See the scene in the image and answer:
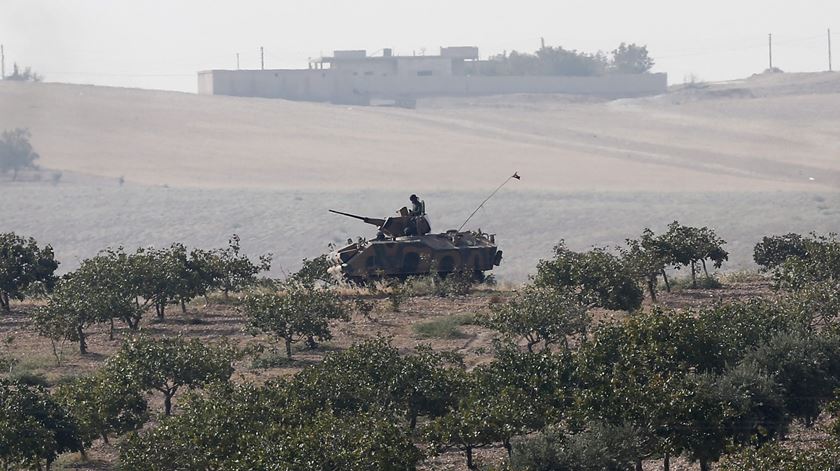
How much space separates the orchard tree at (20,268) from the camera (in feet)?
124

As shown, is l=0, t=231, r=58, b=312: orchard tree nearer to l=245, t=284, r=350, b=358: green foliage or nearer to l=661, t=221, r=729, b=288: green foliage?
l=245, t=284, r=350, b=358: green foliage

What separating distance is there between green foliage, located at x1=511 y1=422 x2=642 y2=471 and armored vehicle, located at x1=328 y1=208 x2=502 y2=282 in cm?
2016

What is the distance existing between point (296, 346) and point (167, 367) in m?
7.29

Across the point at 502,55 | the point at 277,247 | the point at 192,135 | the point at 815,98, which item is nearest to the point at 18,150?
the point at 192,135

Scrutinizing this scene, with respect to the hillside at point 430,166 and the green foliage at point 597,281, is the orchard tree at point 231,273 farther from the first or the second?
the hillside at point 430,166

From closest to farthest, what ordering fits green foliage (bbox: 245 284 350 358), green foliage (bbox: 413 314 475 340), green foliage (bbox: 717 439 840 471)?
1. green foliage (bbox: 717 439 840 471)
2. green foliage (bbox: 245 284 350 358)
3. green foliage (bbox: 413 314 475 340)

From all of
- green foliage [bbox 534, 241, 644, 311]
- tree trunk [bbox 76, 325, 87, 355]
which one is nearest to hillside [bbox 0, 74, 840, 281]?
green foliage [bbox 534, 241, 644, 311]

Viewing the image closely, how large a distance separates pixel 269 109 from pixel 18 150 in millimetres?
27940

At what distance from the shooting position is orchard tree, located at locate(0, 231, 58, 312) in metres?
37.8

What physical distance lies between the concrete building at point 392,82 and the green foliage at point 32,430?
405 ft

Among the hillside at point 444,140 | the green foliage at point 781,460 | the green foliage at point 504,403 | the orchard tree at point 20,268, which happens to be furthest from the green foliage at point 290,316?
the hillside at point 444,140

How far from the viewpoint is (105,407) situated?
23219 millimetres

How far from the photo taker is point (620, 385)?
2083 centimetres

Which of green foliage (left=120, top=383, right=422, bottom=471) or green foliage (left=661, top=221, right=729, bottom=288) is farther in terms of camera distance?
green foliage (left=661, top=221, right=729, bottom=288)
